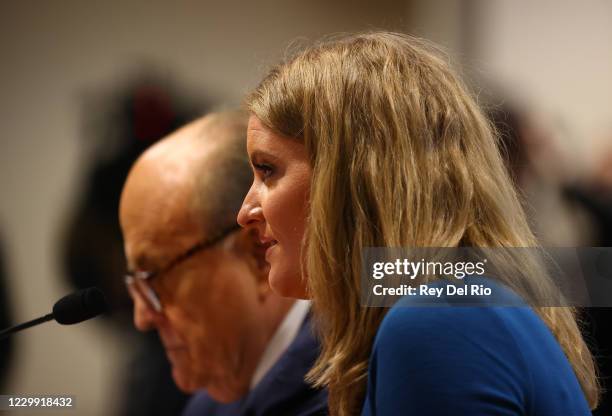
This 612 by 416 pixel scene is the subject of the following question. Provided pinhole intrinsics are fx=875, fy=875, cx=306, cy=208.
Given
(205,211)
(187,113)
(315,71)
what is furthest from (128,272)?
(315,71)

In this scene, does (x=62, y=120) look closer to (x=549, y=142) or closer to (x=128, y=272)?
(x=128, y=272)

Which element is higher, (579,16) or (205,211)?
(579,16)

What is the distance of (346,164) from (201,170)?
2.48 ft

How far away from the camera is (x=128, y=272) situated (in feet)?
6.60

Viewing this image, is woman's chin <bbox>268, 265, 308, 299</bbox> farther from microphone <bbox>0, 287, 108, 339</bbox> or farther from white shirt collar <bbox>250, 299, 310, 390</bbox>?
white shirt collar <bbox>250, 299, 310, 390</bbox>

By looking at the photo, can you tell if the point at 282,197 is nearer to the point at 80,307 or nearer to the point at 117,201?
the point at 80,307

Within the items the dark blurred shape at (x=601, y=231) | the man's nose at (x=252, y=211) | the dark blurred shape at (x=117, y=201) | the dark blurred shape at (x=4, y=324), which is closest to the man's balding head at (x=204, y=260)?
the dark blurred shape at (x=117, y=201)

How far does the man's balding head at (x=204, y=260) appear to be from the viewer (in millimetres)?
1930

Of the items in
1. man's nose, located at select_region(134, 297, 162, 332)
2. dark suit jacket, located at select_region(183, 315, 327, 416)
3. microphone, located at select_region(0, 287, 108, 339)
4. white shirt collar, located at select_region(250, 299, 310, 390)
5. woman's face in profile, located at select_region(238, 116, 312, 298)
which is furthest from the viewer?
man's nose, located at select_region(134, 297, 162, 332)

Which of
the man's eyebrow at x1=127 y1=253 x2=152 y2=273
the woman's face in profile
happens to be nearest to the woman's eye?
the woman's face in profile

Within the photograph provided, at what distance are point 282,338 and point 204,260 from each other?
247 millimetres

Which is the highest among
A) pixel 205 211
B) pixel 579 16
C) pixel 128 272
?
pixel 579 16

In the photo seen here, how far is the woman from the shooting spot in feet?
3.49

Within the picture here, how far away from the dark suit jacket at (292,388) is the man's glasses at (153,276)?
0.94 ft
